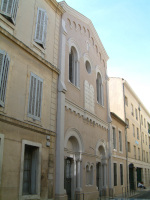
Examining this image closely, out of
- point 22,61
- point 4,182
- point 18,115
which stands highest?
point 22,61

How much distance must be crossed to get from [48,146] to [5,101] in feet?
10.3

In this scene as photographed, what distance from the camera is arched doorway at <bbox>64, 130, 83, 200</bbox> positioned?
41.7ft

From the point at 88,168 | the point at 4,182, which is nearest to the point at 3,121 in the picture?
the point at 4,182

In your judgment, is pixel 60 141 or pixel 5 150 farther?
pixel 60 141

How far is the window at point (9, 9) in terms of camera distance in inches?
354

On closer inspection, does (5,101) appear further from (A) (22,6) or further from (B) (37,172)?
(A) (22,6)

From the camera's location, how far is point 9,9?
9.16 meters

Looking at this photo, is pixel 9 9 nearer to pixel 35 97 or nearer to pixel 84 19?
pixel 35 97

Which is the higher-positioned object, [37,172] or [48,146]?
[48,146]

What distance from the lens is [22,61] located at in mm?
9797

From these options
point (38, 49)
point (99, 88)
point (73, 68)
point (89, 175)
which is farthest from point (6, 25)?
point (99, 88)

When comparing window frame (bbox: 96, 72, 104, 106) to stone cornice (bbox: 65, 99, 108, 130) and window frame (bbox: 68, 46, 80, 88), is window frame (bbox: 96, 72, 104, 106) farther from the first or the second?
window frame (bbox: 68, 46, 80, 88)

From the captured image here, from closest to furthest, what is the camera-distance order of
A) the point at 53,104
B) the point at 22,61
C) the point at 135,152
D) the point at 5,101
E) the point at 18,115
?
the point at 5,101
the point at 18,115
the point at 22,61
the point at 53,104
the point at 135,152

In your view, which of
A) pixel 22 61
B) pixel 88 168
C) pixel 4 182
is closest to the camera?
pixel 4 182
